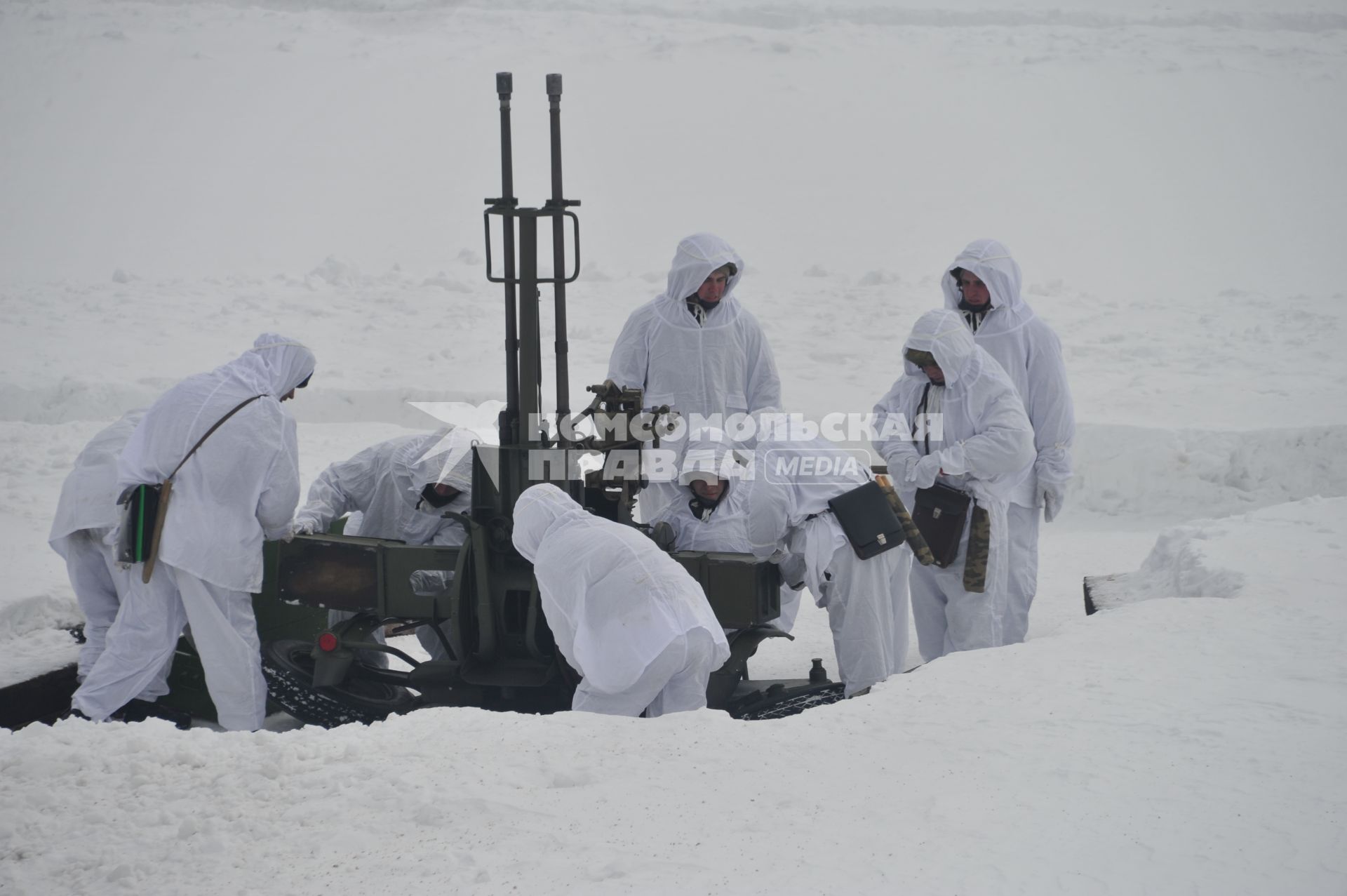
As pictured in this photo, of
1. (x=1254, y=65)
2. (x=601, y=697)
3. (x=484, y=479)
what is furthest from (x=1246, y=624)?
(x=1254, y=65)

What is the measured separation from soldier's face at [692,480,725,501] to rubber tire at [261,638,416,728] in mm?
1364

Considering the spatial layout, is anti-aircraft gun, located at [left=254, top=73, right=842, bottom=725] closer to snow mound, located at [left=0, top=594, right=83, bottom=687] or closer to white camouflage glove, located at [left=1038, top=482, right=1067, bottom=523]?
snow mound, located at [left=0, top=594, right=83, bottom=687]

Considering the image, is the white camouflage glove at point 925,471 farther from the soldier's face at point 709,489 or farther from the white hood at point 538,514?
the white hood at point 538,514

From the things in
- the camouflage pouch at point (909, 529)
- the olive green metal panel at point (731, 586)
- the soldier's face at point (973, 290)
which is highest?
the soldier's face at point (973, 290)

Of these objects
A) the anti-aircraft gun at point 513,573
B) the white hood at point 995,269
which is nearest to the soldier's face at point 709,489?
the anti-aircraft gun at point 513,573

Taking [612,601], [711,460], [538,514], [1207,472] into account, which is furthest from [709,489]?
[1207,472]

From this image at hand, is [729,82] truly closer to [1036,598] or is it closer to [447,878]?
[1036,598]

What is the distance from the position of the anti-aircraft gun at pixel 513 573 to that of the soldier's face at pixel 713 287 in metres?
1.02

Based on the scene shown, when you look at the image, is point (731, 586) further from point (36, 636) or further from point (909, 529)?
point (36, 636)

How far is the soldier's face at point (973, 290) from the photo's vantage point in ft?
19.1

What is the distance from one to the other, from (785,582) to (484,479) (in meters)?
1.25

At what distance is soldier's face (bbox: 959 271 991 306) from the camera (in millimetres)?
5820

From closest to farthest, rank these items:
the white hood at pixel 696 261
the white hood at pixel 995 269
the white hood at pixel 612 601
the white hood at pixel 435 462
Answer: the white hood at pixel 612 601, the white hood at pixel 435 462, the white hood at pixel 995 269, the white hood at pixel 696 261

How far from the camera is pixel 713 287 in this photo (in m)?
6.29
